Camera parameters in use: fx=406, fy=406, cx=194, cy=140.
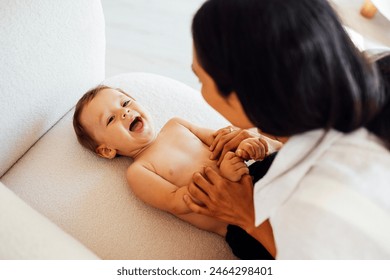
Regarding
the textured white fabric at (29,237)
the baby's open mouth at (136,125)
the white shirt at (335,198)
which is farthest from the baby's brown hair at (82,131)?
the white shirt at (335,198)

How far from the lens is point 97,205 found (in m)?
1.01

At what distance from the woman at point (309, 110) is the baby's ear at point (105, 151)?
1.46 ft

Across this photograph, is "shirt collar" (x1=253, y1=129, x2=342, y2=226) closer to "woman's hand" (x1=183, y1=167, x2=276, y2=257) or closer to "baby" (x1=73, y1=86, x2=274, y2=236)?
"woman's hand" (x1=183, y1=167, x2=276, y2=257)

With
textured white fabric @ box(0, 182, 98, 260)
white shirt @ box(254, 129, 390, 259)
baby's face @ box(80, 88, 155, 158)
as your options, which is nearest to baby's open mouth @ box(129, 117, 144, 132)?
baby's face @ box(80, 88, 155, 158)

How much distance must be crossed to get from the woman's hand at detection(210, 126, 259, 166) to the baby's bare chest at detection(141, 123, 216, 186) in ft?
0.09

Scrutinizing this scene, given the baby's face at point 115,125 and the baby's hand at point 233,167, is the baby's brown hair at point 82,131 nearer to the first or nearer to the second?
the baby's face at point 115,125

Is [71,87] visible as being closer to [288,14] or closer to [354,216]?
[288,14]

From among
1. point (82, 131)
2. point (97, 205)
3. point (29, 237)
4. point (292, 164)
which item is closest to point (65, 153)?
point (82, 131)

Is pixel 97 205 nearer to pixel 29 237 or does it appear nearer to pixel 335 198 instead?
pixel 29 237

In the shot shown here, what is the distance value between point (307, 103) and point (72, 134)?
74cm

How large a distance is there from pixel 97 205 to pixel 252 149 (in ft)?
1.34

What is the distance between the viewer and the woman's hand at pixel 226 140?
1049 mm

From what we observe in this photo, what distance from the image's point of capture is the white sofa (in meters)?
0.95

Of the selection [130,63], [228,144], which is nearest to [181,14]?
[130,63]
